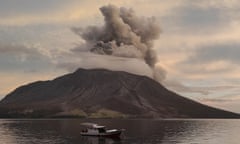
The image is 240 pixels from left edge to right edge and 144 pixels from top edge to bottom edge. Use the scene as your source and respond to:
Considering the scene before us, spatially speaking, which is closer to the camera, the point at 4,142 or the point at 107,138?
the point at 4,142

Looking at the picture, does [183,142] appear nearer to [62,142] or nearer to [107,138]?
[107,138]

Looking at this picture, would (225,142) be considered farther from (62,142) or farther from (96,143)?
(62,142)

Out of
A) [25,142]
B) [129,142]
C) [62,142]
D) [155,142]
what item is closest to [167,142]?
[155,142]

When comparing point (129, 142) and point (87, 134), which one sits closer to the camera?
point (129, 142)

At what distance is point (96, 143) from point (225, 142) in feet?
121

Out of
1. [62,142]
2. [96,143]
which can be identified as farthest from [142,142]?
[62,142]

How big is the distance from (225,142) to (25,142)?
56.7 metres

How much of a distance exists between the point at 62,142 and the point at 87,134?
2334cm

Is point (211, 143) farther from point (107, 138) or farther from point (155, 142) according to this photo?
point (107, 138)

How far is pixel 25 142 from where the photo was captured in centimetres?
12344

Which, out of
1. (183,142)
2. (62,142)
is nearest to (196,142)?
(183,142)

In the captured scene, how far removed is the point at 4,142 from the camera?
125 metres

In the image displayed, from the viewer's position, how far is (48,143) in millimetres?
118625

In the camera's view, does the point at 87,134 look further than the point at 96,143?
Yes
